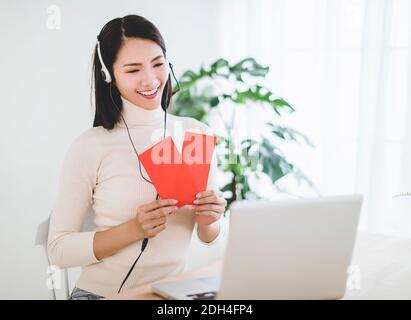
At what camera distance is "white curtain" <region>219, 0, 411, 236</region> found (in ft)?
9.46

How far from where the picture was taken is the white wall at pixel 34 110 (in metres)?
2.37

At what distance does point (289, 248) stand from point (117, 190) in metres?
0.71

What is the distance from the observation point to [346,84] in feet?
10.0

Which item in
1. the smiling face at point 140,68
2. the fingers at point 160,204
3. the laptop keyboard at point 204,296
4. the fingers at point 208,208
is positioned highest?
the smiling face at point 140,68

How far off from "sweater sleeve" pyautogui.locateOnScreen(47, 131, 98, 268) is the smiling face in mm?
217

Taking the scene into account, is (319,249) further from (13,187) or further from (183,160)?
(13,187)

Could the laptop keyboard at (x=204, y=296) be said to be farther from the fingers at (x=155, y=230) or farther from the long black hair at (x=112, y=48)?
the long black hair at (x=112, y=48)

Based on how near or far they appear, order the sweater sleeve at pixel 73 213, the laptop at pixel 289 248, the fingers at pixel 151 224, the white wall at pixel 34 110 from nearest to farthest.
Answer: the laptop at pixel 289 248 → the fingers at pixel 151 224 → the sweater sleeve at pixel 73 213 → the white wall at pixel 34 110

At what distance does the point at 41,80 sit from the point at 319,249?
1.70 meters

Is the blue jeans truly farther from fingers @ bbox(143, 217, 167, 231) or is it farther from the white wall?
the white wall

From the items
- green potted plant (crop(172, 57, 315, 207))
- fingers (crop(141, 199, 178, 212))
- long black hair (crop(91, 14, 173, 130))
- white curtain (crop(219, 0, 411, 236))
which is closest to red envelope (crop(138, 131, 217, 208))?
fingers (crop(141, 199, 178, 212))

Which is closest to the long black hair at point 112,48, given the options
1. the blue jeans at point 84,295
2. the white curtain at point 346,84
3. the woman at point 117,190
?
the woman at point 117,190
